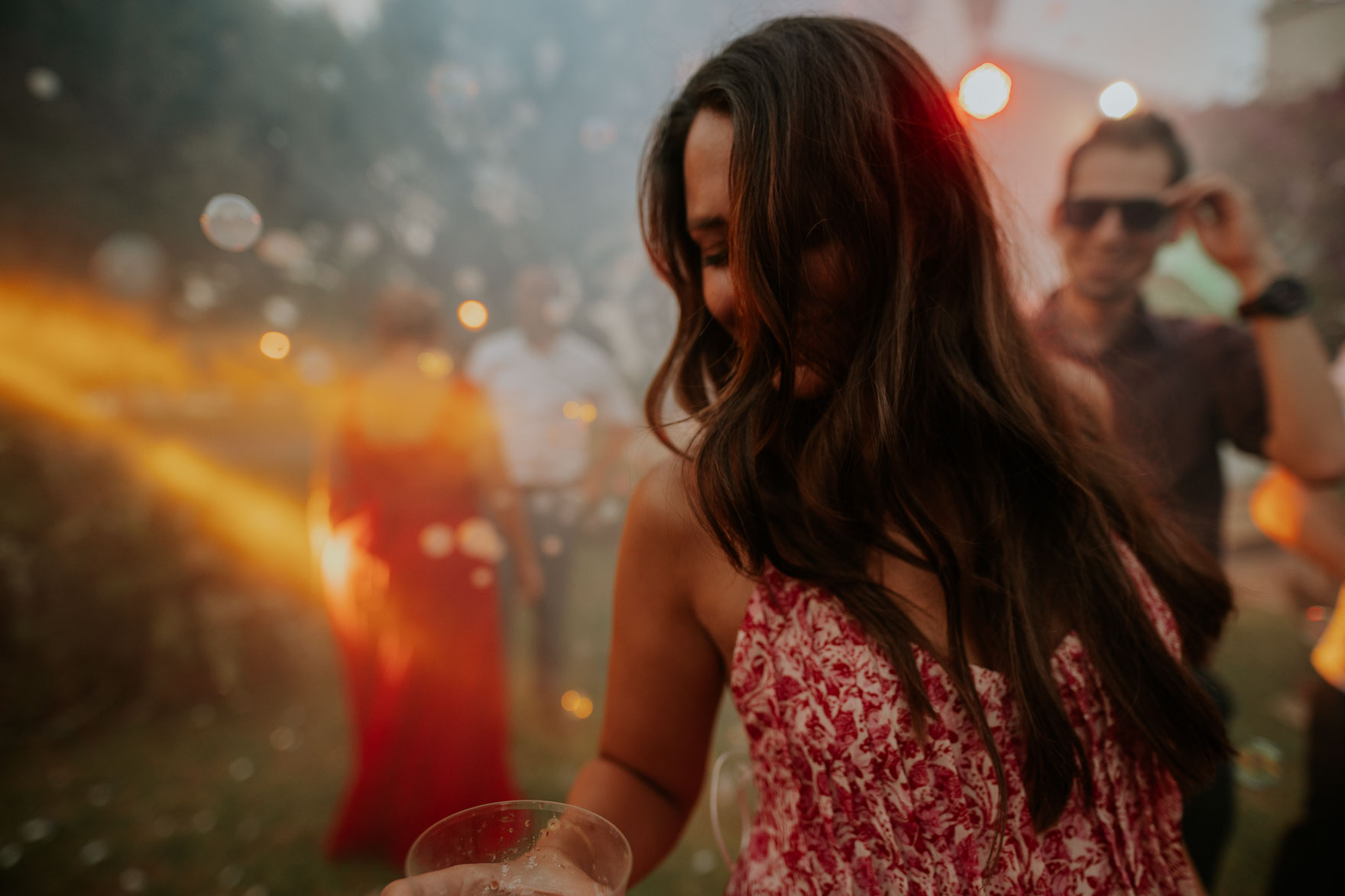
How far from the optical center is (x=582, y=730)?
2.40 m

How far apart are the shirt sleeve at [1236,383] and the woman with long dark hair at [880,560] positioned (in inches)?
40.7

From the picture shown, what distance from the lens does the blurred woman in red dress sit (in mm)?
2213

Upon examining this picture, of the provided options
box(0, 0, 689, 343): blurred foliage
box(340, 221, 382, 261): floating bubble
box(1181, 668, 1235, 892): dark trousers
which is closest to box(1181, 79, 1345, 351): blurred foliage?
box(1181, 668, 1235, 892): dark trousers

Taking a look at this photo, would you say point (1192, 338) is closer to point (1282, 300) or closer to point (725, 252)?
point (1282, 300)

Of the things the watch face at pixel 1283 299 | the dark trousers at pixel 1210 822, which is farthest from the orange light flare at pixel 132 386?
the watch face at pixel 1283 299

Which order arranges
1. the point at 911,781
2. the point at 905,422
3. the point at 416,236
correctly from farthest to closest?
the point at 416,236
the point at 905,422
the point at 911,781

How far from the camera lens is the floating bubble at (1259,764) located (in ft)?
6.30

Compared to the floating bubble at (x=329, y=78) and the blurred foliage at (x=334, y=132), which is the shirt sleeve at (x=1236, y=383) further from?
the floating bubble at (x=329, y=78)

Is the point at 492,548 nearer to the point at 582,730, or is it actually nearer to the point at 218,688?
the point at 582,730

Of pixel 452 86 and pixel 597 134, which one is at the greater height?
pixel 452 86

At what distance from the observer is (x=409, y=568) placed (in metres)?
2.23

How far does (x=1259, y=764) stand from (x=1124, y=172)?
1797mm

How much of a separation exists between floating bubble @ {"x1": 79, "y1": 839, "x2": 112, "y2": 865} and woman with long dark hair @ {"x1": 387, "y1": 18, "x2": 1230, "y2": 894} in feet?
6.75

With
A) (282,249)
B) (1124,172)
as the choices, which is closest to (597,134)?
(282,249)
